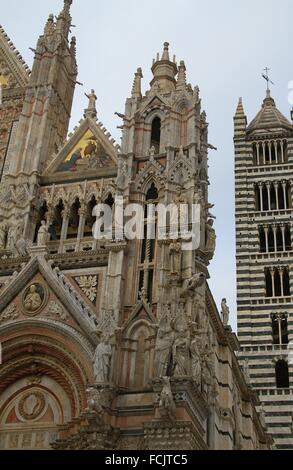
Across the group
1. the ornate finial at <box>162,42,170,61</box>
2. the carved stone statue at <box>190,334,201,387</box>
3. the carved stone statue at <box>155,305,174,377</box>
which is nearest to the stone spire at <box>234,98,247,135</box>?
the ornate finial at <box>162,42,170,61</box>

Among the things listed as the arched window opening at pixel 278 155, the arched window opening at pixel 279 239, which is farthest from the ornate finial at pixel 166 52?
the arched window opening at pixel 278 155

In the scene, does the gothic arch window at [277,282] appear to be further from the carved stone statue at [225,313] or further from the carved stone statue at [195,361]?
the carved stone statue at [195,361]

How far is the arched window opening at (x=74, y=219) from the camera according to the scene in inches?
881

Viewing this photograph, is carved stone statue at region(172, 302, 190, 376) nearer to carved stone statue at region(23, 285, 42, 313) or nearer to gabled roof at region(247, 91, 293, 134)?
carved stone statue at region(23, 285, 42, 313)

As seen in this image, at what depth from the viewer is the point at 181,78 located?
23.6 metres

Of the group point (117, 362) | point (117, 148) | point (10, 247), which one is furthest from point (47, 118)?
point (117, 362)

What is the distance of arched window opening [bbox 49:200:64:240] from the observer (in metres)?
22.4

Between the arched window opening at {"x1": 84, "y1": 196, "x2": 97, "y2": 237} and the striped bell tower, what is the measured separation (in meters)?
11.2

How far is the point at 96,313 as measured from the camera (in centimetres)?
1911

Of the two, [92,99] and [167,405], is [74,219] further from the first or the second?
[167,405]

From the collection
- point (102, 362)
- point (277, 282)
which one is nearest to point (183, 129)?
point (102, 362)

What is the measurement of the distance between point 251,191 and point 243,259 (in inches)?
166

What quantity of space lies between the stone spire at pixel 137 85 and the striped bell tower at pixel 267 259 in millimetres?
12399

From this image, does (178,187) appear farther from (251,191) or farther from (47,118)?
(251,191)
